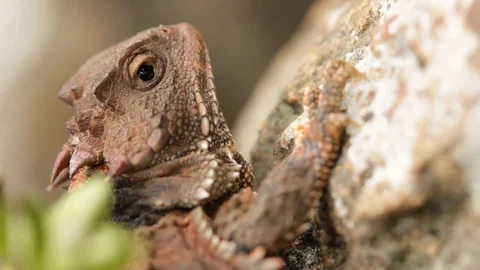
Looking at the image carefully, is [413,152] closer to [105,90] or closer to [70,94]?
[105,90]

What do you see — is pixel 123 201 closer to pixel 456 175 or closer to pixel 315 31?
pixel 456 175

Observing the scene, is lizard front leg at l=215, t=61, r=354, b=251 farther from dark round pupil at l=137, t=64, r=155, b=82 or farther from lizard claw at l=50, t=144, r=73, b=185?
lizard claw at l=50, t=144, r=73, b=185

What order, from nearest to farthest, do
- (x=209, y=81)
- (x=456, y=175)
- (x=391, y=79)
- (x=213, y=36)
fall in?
1. (x=456, y=175)
2. (x=391, y=79)
3. (x=209, y=81)
4. (x=213, y=36)

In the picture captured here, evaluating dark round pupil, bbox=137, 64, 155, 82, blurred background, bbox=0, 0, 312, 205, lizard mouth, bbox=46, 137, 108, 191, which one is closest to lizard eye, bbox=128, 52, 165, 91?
dark round pupil, bbox=137, 64, 155, 82

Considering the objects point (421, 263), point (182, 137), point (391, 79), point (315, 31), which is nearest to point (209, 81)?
point (182, 137)

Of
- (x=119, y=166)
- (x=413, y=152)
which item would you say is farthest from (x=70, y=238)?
(x=413, y=152)
